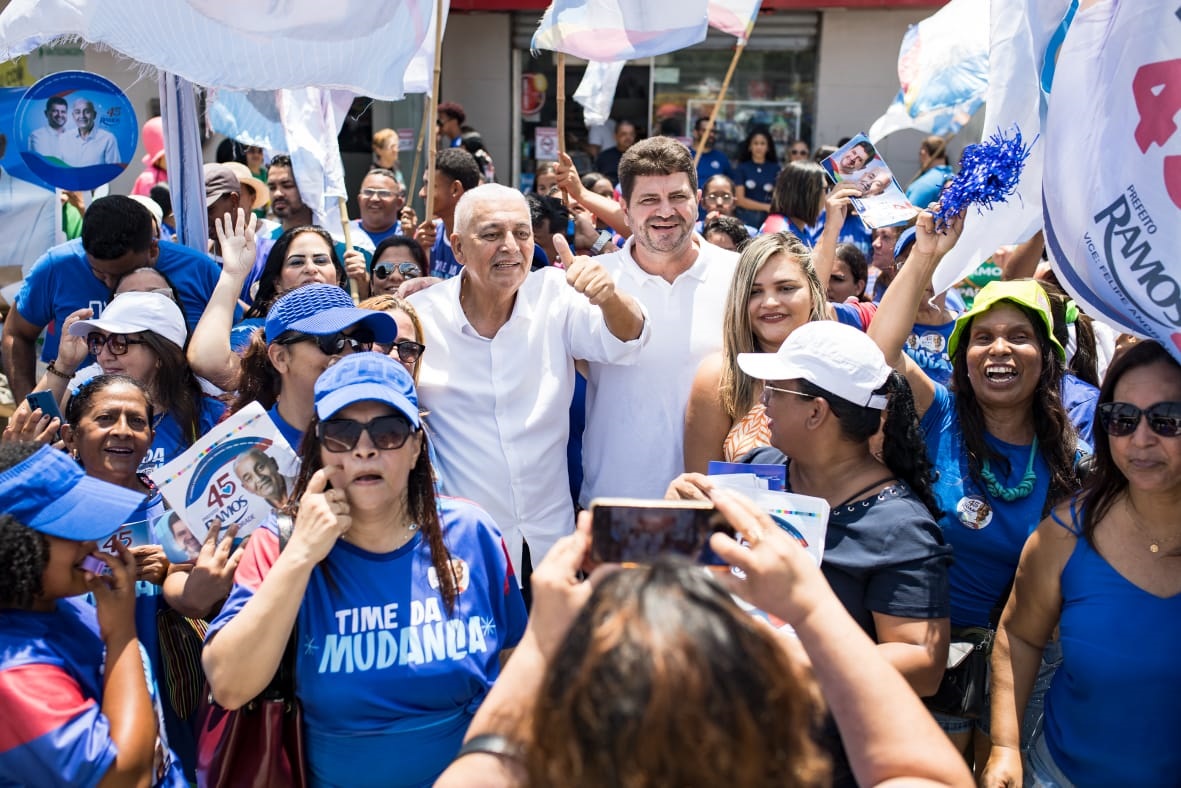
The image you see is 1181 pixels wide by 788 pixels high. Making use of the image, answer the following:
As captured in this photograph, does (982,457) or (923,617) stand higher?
(982,457)

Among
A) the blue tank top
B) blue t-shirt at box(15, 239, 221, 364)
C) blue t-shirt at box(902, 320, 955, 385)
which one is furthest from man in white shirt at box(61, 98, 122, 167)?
the blue tank top

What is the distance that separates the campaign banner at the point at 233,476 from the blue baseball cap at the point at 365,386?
26 cm

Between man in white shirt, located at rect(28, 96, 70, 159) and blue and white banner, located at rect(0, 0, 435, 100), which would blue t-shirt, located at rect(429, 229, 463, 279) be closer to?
blue and white banner, located at rect(0, 0, 435, 100)

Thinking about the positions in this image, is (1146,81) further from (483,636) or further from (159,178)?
(159,178)

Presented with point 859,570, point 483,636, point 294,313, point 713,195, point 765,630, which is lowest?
point 483,636

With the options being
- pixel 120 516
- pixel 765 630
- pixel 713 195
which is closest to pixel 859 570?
pixel 765 630

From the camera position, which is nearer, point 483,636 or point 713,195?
point 483,636

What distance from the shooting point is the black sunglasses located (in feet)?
10.2

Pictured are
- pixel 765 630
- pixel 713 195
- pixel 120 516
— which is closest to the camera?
pixel 765 630

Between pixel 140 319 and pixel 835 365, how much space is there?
2296mm

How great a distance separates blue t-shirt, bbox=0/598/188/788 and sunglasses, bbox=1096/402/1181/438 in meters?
2.23

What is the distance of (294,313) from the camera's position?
126 inches

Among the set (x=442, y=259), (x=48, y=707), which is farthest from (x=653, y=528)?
(x=442, y=259)

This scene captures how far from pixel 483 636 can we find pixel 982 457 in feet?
5.14
